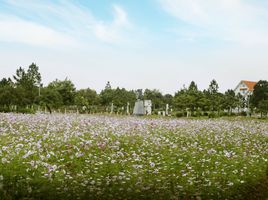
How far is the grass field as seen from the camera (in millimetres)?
8055

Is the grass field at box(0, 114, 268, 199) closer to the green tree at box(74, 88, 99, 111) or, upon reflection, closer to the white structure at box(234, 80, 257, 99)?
the green tree at box(74, 88, 99, 111)

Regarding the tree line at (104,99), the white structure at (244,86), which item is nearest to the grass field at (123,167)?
the tree line at (104,99)

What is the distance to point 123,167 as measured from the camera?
Answer: 10852 millimetres

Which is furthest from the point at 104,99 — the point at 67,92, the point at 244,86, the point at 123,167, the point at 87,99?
the point at 123,167

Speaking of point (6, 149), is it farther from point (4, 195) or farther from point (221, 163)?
point (221, 163)

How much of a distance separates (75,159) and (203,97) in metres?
52.6

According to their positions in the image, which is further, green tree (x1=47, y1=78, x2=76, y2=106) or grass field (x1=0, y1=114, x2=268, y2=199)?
green tree (x1=47, y1=78, x2=76, y2=106)

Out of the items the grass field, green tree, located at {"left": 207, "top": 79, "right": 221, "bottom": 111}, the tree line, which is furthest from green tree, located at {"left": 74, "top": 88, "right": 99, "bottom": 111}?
the grass field

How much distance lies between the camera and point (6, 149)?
1188 centimetres

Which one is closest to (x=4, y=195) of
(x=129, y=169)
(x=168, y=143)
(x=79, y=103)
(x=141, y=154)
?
(x=129, y=169)

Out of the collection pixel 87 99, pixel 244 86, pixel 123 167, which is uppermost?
pixel 244 86

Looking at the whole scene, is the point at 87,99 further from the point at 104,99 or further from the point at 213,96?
the point at 213,96

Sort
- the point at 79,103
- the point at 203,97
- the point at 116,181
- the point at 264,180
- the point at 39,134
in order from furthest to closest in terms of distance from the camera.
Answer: the point at 79,103 → the point at 203,97 → the point at 39,134 → the point at 264,180 → the point at 116,181

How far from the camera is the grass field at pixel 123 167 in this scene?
805 cm
